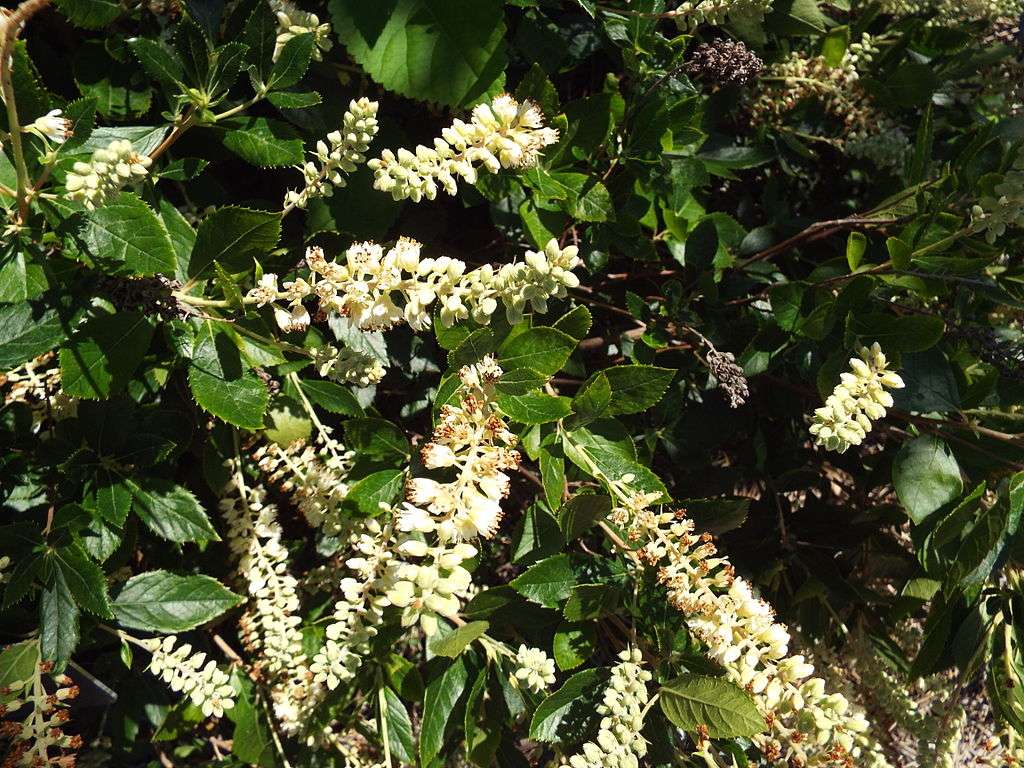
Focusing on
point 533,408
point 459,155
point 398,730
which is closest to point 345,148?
point 459,155

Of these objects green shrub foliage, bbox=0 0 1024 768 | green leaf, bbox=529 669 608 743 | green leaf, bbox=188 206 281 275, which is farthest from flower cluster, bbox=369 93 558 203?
green leaf, bbox=529 669 608 743

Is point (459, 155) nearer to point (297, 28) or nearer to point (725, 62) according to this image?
point (297, 28)

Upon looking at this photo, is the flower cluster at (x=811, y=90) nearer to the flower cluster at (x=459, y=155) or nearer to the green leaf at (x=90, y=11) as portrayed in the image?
the flower cluster at (x=459, y=155)

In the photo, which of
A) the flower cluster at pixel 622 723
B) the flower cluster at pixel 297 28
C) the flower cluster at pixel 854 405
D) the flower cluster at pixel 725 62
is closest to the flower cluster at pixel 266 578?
the flower cluster at pixel 622 723

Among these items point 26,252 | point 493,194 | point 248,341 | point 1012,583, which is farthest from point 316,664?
point 1012,583

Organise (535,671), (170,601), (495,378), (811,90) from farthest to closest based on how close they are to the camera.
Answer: (811,90), (170,601), (535,671), (495,378)

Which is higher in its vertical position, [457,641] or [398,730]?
[457,641]

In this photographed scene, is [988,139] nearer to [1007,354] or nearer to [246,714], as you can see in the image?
[1007,354]
